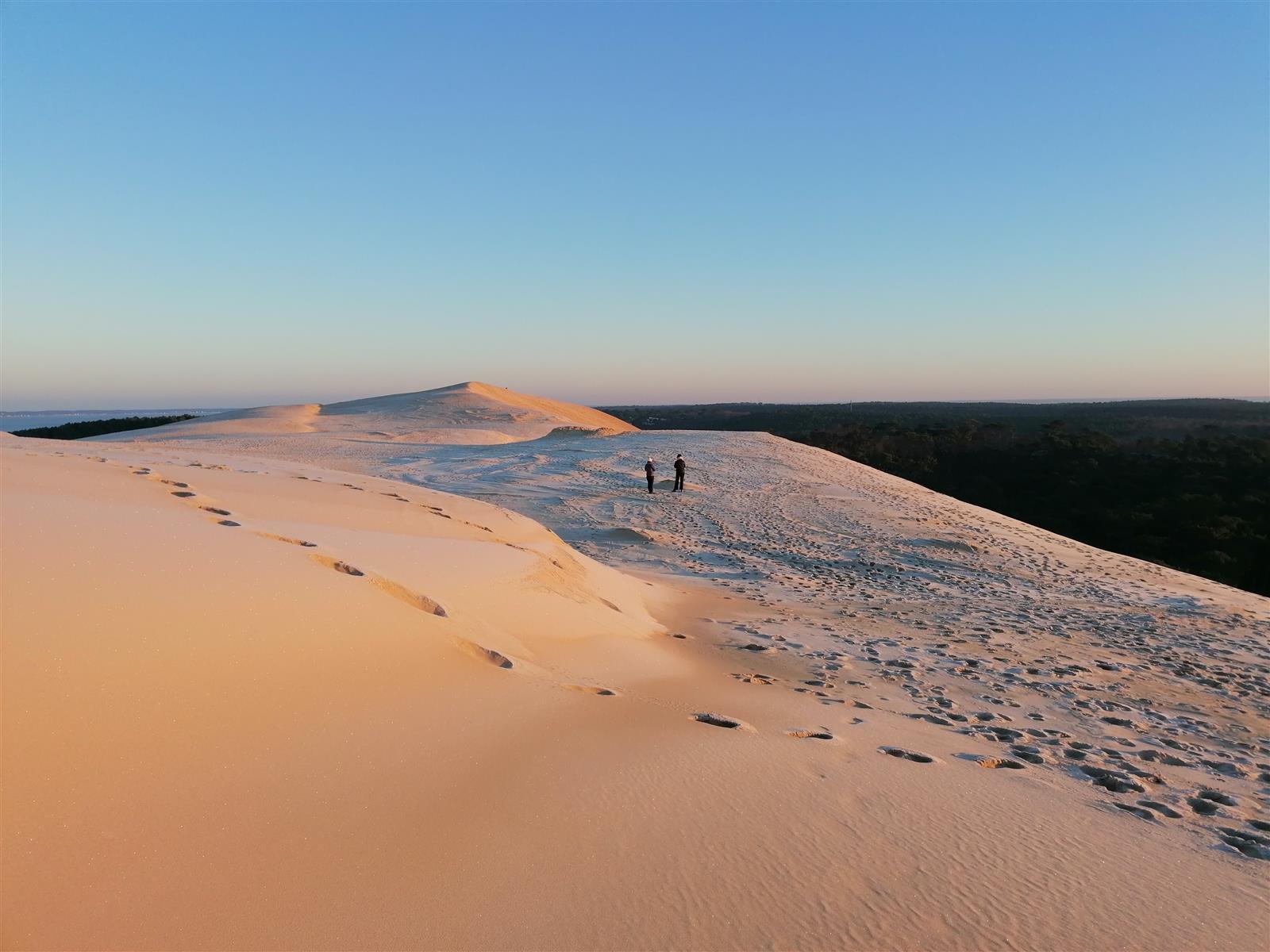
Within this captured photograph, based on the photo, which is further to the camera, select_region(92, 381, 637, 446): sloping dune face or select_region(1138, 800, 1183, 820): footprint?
select_region(92, 381, 637, 446): sloping dune face

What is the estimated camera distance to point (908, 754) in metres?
4.69

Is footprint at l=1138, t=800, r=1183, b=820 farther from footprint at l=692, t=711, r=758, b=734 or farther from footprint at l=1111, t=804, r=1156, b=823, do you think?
footprint at l=692, t=711, r=758, b=734

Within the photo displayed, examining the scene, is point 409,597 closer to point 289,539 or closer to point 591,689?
point 289,539

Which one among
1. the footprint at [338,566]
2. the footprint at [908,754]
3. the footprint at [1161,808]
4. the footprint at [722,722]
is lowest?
the footprint at [1161,808]

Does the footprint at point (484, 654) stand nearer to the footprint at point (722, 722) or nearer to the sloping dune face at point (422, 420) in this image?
the footprint at point (722, 722)

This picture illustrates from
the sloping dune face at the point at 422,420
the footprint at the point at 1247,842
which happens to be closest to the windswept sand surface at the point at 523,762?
the footprint at the point at 1247,842

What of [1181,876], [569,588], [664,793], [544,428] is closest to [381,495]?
[569,588]

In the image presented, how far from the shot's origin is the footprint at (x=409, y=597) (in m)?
5.38

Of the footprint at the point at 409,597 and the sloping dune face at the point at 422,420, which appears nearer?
the footprint at the point at 409,597

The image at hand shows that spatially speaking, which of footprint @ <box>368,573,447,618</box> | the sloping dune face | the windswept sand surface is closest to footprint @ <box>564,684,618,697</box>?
the windswept sand surface

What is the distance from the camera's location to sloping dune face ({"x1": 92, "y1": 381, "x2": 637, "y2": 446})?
33.8 m

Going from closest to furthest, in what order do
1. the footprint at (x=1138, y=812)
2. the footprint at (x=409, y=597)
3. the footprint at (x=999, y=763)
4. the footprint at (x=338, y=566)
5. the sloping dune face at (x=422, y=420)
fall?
the footprint at (x=1138, y=812)
the footprint at (x=999, y=763)
the footprint at (x=409, y=597)
the footprint at (x=338, y=566)
the sloping dune face at (x=422, y=420)

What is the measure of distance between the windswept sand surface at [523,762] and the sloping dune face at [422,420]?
2471 cm

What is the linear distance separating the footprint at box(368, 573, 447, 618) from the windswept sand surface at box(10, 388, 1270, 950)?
5 centimetres
